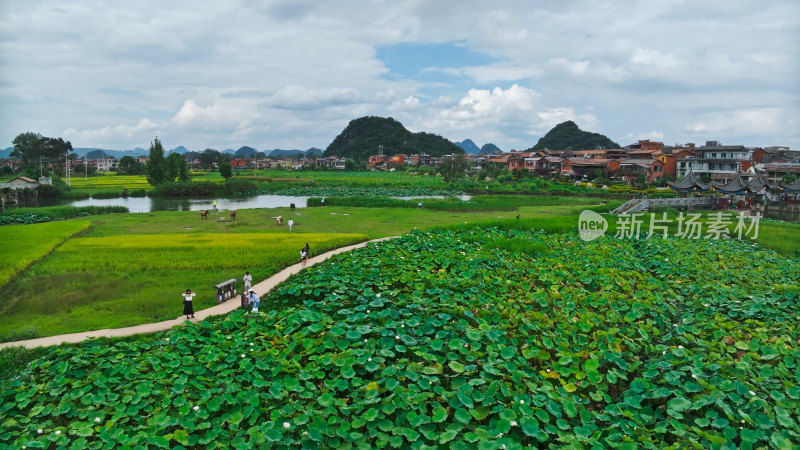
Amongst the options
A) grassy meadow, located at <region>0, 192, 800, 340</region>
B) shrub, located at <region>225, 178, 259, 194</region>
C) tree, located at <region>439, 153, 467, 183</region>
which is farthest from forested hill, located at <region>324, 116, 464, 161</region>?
grassy meadow, located at <region>0, 192, 800, 340</region>

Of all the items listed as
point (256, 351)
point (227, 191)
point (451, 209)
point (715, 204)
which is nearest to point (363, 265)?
point (256, 351)

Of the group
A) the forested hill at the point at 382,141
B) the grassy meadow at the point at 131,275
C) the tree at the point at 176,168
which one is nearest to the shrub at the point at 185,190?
the tree at the point at 176,168

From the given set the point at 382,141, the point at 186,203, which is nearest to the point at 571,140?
the point at 382,141

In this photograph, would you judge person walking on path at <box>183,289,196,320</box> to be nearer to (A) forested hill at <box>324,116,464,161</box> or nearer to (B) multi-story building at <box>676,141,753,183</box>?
(B) multi-story building at <box>676,141,753,183</box>

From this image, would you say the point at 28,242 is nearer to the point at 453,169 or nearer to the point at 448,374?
the point at 448,374

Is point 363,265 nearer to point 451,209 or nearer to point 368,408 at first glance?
point 368,408

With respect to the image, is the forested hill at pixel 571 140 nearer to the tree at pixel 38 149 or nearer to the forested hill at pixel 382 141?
the forested hill at pixel 382 141
